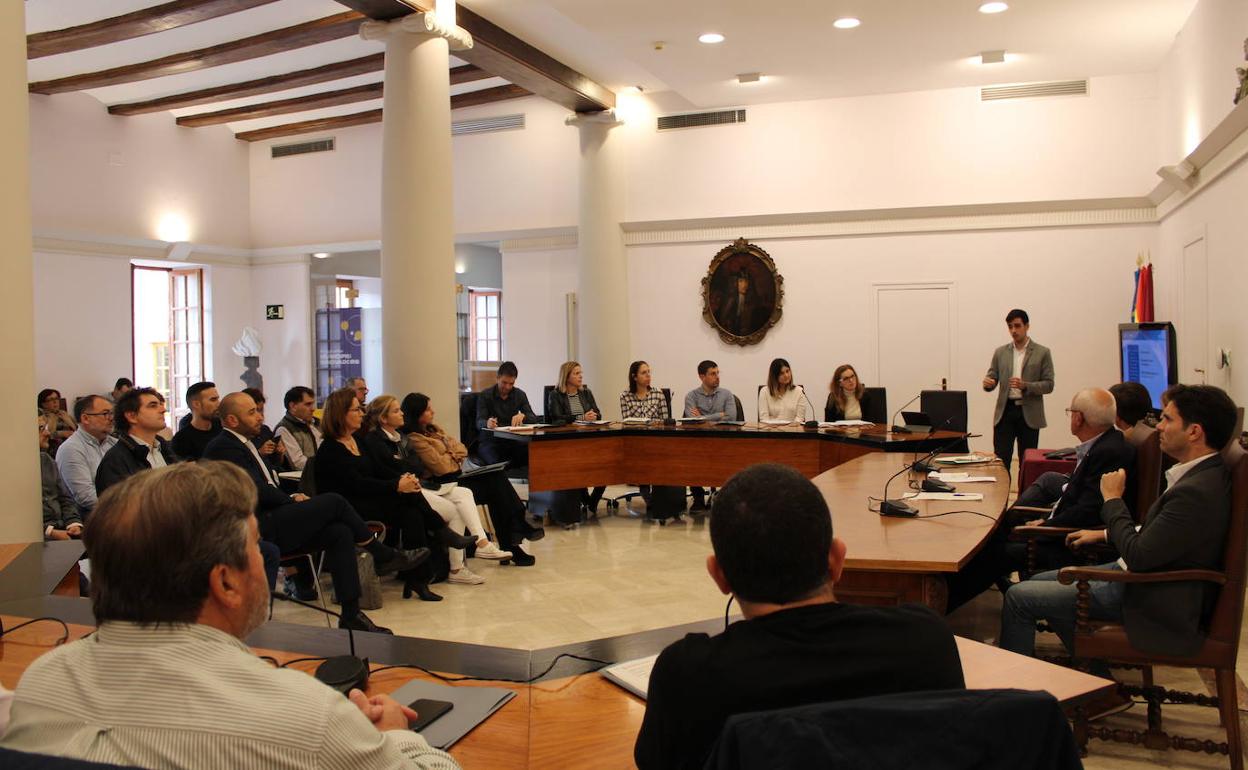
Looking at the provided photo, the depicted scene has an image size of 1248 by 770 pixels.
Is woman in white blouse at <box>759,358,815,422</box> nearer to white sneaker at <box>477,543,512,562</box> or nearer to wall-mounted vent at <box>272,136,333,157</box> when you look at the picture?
white sneaker at <box>477,543,512,562</box>

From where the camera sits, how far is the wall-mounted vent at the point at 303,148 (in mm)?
12539

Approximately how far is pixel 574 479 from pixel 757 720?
6.33 meters

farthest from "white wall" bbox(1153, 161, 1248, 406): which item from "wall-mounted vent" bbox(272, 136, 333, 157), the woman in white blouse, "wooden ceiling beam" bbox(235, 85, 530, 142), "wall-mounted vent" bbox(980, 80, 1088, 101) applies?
"wall-mounted vent" bbox(272, 136, 333, 157)

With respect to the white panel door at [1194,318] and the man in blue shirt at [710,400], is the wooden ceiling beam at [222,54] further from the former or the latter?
the white panel door at [1194,318]

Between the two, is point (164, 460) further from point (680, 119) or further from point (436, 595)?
point (680, 119)

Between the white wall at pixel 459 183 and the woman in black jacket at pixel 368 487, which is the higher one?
the white wall at pixel 459 183

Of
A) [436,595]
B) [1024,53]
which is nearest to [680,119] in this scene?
[1024,53]

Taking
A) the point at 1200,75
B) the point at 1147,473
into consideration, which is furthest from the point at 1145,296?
the point at 1147,473

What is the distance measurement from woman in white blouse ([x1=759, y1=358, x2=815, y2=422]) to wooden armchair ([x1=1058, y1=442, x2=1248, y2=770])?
17.3 feet

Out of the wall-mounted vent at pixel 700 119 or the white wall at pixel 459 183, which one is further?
the white wall at pixel 459 183

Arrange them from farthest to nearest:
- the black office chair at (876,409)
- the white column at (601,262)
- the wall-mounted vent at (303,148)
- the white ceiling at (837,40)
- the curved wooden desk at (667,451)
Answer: the wall-mounted vent at (303,148)
the white column at (601,262)
the black office chair at (876,409)
the white ceiling at (837,40)
the curved wooden desk at (667,451)

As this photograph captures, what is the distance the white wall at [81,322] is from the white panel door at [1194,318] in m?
10.7

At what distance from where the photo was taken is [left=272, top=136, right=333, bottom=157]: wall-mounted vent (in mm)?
12539

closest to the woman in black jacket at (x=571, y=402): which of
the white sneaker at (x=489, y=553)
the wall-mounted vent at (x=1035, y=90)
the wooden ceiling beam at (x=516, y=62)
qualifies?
the white sneaker at (x=489, y=553)
